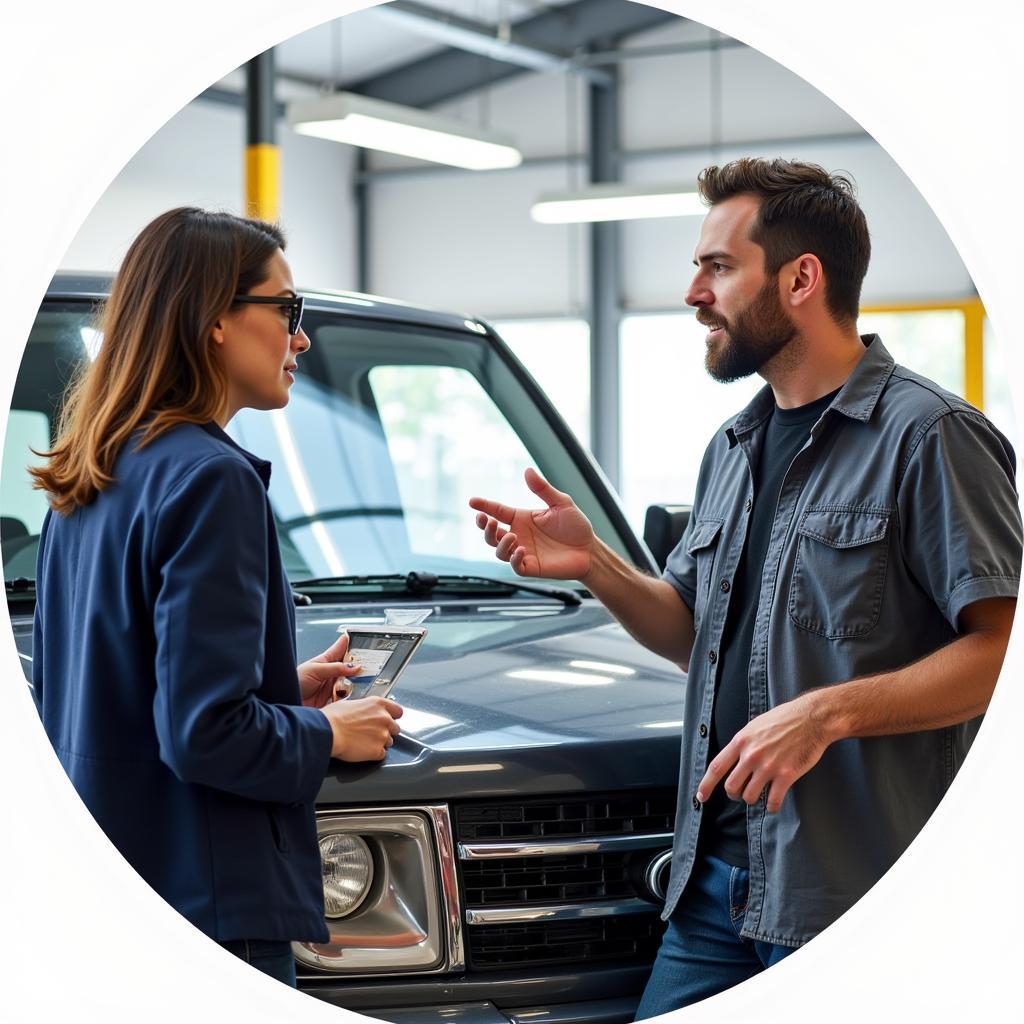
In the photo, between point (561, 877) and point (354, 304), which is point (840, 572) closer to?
point (561, 877)

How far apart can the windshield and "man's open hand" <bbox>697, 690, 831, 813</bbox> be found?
1151mm

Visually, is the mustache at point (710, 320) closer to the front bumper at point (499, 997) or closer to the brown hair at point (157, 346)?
the brown hair at point (157, 346)

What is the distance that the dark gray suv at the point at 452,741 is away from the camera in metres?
2.10

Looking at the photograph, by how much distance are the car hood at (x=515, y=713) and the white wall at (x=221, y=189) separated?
8610mm

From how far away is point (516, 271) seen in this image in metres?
14.2

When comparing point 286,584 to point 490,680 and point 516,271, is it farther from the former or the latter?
point 516,271

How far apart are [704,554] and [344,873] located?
2.59 feet

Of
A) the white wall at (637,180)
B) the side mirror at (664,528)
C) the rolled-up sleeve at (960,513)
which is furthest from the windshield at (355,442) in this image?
the white wall at (637,180)

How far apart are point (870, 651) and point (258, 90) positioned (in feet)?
25.2

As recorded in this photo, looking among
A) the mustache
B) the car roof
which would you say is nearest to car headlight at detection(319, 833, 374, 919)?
the mustache

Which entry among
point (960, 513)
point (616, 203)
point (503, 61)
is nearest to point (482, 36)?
point (503, 61)

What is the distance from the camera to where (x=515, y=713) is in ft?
7.52

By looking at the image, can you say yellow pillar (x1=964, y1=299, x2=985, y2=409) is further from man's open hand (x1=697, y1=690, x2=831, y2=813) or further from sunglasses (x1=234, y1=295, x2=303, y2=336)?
sunglasses (x1=234, y1=295, x2=303, y2=336)

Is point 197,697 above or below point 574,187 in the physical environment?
below
